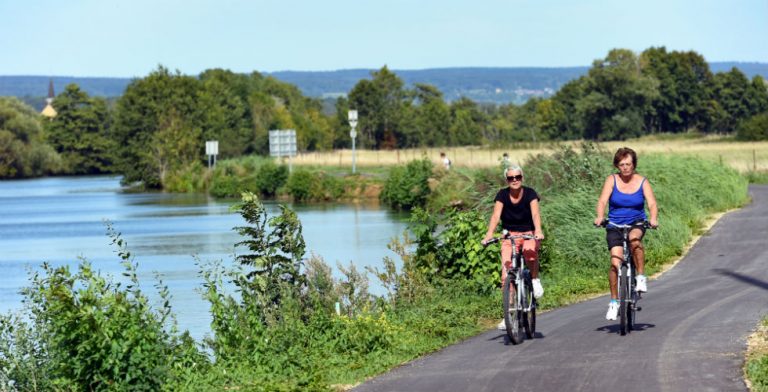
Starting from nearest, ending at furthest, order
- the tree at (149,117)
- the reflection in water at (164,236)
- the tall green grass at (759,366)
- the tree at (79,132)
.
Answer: the tall green grass at (759,366) → the reflection in water at (164,236) → the tree at (149,117) → the tree at (79,132)

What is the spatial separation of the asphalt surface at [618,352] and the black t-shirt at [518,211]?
1.28m

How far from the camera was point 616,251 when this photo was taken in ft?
43.2

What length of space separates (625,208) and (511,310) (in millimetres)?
1653

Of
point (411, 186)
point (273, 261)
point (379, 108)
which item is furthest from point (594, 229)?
point (379, 108)

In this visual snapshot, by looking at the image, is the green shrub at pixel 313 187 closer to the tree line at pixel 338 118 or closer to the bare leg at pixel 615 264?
the tree line at pixel 338 118

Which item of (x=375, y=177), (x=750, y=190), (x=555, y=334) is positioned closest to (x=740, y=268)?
(x=555, y=334)

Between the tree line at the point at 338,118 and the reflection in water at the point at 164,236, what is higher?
the tree line at the point at 338,118

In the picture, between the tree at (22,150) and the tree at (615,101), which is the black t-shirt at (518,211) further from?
the tree at (22,150)

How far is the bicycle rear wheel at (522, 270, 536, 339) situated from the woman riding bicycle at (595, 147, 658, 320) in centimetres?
86

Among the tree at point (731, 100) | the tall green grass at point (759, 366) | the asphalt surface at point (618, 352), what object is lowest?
the asphalt surface at point (618, 352)

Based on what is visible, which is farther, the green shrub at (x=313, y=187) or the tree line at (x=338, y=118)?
the tree line at (x=338, y=118)

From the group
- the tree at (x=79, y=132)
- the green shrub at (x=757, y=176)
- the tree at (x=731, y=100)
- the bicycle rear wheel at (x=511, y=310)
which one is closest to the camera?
the bicycle rear wheel at (x=511, y=310)

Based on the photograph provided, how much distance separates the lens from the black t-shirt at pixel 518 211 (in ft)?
43.2

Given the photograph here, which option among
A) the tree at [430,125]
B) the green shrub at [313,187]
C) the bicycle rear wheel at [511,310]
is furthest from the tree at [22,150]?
the bicycle rear wheel at [511,310]
